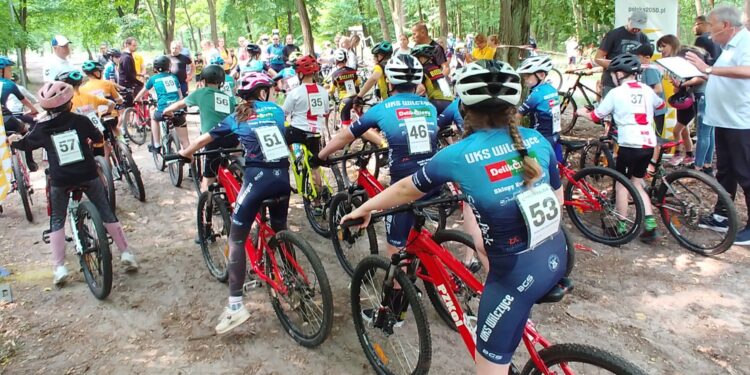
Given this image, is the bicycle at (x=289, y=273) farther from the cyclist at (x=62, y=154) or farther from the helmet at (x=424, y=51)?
the helmet at (x=424, y=51)

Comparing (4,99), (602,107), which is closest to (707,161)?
(602,107)

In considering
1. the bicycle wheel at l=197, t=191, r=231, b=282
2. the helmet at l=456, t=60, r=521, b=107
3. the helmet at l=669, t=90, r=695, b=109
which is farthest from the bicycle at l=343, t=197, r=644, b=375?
the helmet at l=669, t=90, r=695, b=109

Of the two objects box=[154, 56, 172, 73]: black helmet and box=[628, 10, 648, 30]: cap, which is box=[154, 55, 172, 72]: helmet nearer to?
box=[154, 56, 172, 73]: black helmet

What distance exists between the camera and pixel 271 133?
158 inches

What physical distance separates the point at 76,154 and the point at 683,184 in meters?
6.69

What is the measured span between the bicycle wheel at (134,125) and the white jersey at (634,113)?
9239mm

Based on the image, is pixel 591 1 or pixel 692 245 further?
pixel 591 1

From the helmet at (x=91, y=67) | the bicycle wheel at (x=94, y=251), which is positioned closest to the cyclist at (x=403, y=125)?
the bicycle wheel at (x=94, y=251)

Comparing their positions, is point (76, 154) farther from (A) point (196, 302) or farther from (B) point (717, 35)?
(B) point (717, 35)

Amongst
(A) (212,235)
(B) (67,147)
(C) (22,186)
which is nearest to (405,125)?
(A) (212,235)

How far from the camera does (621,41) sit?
311 inches

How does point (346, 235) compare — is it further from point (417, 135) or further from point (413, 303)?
point (413, 303)

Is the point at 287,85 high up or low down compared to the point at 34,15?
down

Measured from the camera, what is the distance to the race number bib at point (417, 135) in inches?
157
